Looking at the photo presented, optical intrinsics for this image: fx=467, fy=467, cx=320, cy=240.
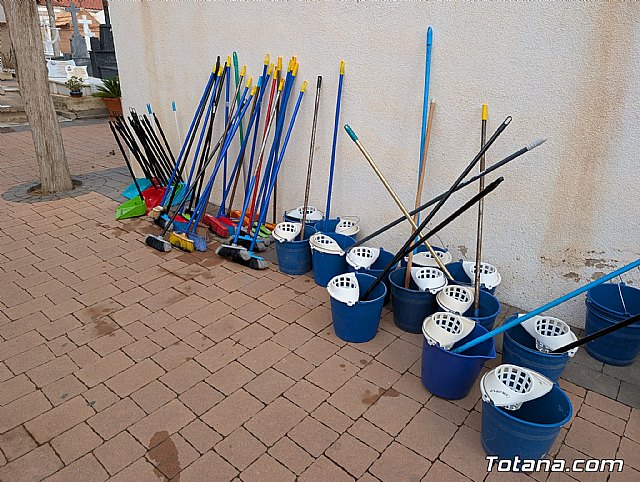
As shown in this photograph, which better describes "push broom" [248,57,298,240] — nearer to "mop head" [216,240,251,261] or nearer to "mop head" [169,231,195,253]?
"mop head" [216,240,251,261]

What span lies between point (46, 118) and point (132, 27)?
149 cm

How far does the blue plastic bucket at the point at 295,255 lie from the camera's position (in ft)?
12.6

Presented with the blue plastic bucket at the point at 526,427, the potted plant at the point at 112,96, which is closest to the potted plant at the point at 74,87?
the potted plant at the point at 112,96

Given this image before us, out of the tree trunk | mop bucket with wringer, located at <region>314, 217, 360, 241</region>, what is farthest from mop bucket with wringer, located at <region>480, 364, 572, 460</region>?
the tree trunk

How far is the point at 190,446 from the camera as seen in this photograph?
92.4 inches

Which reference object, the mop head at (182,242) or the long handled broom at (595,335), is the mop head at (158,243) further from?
the long handled broom at (595,335)

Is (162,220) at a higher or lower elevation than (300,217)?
lower

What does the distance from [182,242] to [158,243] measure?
0.22 meters

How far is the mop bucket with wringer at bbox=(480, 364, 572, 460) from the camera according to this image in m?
2.10

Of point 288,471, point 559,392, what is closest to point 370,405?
point 288,471

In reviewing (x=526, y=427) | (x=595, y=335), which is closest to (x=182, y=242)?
(x=526, y=427)

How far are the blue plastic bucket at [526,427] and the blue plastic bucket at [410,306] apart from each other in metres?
0.94

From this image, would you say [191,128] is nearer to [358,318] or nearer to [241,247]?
[241,247]

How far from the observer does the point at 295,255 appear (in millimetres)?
3879
